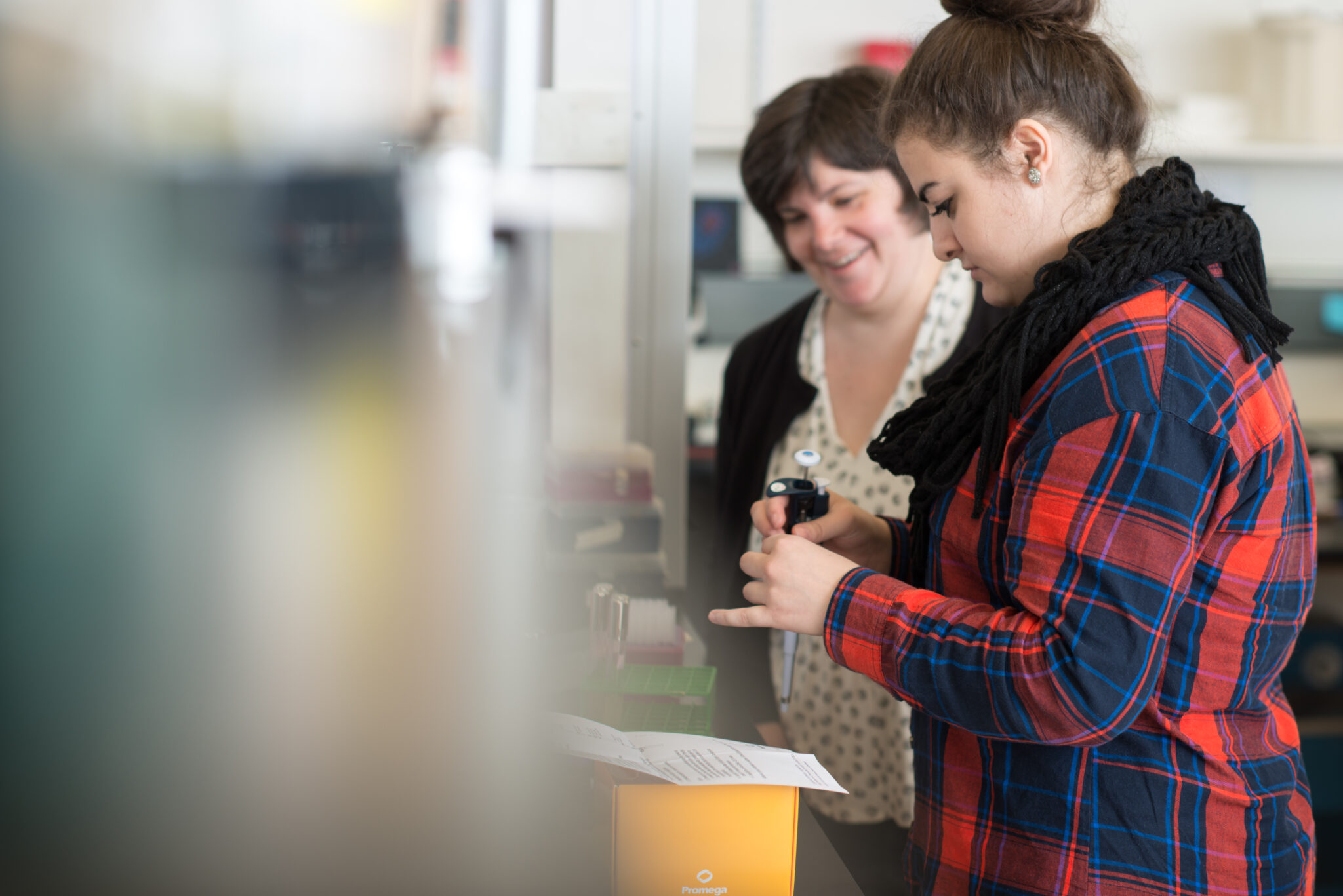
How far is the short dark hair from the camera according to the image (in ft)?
4.59

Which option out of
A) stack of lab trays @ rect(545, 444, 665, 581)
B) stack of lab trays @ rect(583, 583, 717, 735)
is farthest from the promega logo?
stack of lab trays @ rect(545, 444, 665, 581)

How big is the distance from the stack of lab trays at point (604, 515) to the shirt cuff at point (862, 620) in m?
0.72

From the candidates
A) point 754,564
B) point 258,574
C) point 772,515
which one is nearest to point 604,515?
point 772,515

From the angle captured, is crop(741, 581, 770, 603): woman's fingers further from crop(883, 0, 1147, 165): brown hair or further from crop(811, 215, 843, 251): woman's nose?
crop(811, 215, 843, 251): woman's nose

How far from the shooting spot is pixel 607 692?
96cm

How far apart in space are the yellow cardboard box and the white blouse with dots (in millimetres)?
647

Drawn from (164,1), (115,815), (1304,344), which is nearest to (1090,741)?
(115,815)

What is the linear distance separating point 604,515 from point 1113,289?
961 mm

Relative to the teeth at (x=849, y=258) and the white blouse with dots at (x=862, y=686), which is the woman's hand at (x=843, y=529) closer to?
the white blouse with dots at (x=862, y=686)

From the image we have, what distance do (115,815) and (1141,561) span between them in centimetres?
128

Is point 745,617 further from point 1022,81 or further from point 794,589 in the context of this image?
point 1022,81

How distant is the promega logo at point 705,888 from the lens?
76 cm

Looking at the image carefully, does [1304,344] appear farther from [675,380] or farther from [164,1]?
[164,1]

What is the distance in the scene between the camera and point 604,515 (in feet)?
5.18
